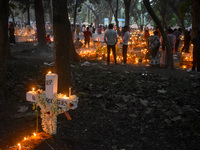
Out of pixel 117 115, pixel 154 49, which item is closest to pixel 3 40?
pixel 117 115

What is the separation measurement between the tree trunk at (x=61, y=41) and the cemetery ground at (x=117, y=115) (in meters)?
0.94

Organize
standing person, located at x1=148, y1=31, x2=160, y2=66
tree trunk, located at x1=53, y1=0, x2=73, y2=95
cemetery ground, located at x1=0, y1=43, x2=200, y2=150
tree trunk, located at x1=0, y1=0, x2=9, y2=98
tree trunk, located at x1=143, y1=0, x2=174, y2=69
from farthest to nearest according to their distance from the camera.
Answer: standing person, located at x1=148, y1=31, x2=160, y2=66 → tree trunk, located at x1=143, y1=0, x2=174, y2=69 → tree trunk, located at x1=0, y1=0, x2=9, y2=98 → tree trunk, located at x1=53, y1=0, x2=73, y2=95 → cemetery ground, located at x1=0, y1=43, x2=200, y2=150

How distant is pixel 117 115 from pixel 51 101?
2009mm

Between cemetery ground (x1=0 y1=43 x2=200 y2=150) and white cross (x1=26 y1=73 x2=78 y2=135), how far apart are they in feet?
0.95

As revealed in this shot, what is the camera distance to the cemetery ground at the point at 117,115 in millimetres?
4137

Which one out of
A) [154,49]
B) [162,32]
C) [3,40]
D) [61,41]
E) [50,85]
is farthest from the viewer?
[154,49]

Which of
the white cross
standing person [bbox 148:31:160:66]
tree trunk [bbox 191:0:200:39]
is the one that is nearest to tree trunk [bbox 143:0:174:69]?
standing person [bbox 148:31:160:66]

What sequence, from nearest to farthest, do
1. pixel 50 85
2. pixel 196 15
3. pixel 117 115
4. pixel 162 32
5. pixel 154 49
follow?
pixel 50 85
pixel 117 115
pixel 162 32
pixel 154 49
pixel 196 15

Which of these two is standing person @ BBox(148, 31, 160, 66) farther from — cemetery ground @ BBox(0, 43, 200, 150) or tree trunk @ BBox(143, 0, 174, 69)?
cemetery ground @ BBox(0, 43, 200, 150)

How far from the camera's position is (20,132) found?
4.33m

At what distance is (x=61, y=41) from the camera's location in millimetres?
4793

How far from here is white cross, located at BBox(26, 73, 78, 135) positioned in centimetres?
372

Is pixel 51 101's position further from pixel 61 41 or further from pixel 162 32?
pixel 162 32

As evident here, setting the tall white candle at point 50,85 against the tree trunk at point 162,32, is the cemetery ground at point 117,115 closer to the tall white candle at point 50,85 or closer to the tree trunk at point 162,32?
the tall white candle at point 50,85
